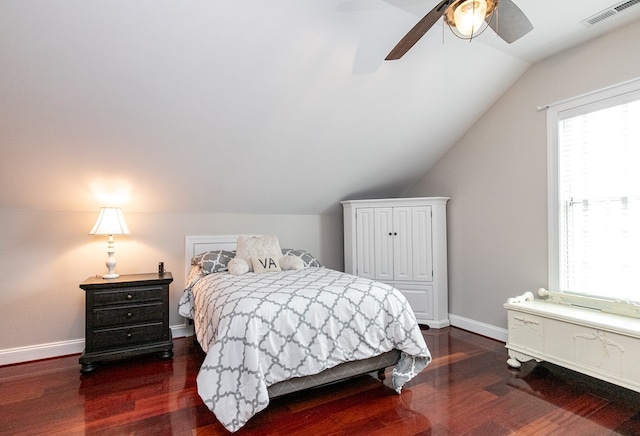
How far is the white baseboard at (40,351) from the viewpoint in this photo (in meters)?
2.89

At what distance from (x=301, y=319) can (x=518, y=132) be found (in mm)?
2708

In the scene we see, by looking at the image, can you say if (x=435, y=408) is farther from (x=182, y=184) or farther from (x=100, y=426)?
(x=182, y=184)

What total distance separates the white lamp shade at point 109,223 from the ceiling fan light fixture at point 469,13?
9.50 ft

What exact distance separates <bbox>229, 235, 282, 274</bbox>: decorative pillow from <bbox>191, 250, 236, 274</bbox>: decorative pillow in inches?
5.3

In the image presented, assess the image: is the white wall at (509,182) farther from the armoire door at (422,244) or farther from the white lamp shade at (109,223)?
the white lamp shade at (109,223)

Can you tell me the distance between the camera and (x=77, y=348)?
124 inches

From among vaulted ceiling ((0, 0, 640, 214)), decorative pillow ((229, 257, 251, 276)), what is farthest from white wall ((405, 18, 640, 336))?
decorative pillow ((229, 257, 251, 276))

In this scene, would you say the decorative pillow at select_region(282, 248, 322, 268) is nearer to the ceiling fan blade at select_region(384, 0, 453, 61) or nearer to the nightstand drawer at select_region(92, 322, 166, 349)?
the nightstand drawer at select_region(92, 322, 166, 349)

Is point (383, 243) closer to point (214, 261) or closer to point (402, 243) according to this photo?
point (402, 243)

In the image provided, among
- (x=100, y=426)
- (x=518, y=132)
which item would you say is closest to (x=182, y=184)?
(x=100, y=426)

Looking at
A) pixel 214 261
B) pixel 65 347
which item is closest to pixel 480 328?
pixel 214 261

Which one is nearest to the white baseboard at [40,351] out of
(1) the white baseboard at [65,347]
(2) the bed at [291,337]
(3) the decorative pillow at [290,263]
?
(1) the white baseboard at [65,347]

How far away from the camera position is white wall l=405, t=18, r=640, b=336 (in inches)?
108

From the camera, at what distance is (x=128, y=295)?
2896mm
